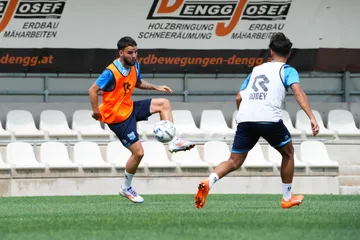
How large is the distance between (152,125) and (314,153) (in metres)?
3.57

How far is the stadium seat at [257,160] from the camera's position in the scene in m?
20.1

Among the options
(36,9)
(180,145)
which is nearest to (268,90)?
(180,145)

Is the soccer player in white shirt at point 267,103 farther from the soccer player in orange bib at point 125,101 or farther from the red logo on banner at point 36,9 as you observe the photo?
the red logo on banner at point 36,9

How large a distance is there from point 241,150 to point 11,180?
8407mm

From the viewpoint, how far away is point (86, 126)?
2200 centimetres

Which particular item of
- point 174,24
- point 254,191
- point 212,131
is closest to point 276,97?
point 254,191

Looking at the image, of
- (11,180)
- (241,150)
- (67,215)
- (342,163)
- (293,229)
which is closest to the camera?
(293,229)

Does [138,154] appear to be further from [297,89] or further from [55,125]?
[55,125]

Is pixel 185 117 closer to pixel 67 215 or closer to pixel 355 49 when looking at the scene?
pixel 355 49

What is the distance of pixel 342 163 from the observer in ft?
72.6

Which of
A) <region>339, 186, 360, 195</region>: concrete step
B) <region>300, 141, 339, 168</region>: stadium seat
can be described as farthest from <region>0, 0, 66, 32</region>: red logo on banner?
<region>339, 186, 360, 195</region>: concrete step

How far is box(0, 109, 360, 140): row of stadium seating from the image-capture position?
21.5 meters

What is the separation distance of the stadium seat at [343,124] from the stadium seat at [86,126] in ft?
17.0

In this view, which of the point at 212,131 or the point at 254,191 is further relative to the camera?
the point at 212,131
